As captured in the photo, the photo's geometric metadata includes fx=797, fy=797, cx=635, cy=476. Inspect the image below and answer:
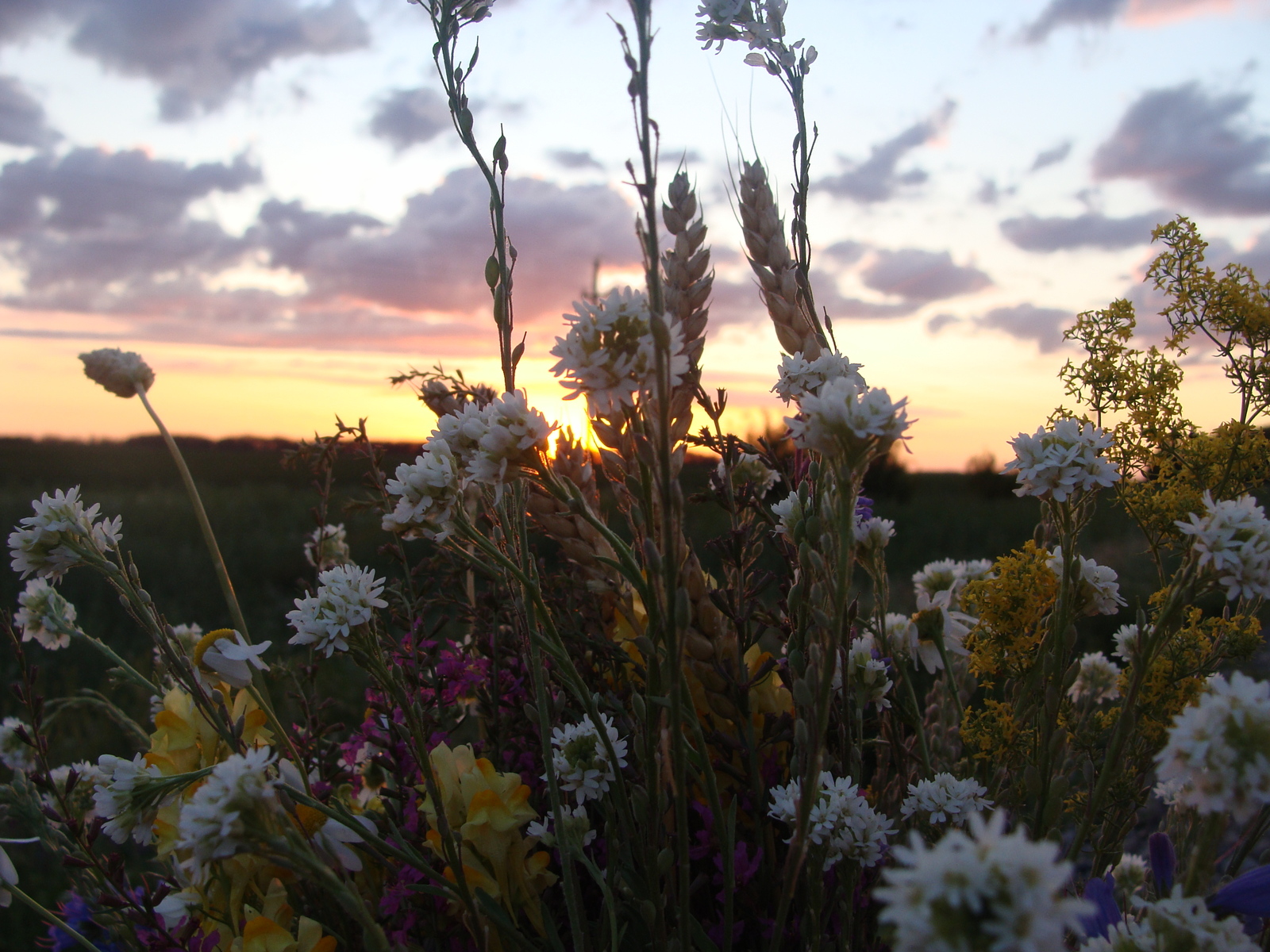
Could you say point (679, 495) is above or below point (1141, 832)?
above

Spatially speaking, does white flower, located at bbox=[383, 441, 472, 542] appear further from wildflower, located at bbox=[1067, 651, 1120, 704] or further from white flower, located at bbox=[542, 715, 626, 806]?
wildflower, located at bbox=[1067, 651, 1120, 704]

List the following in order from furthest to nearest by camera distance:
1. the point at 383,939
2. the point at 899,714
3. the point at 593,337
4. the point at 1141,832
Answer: the point at 1141,832
the point at 899,714
the point at 593,337
the point at 383,939

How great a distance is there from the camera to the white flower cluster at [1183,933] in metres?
0.39

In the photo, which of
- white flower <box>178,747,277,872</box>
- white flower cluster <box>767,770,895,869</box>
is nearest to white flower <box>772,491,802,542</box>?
white flower cluster <box>767,770,895,869</box>

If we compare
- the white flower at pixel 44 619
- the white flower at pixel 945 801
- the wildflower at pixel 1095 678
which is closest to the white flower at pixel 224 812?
the white flower at pixel 945 801

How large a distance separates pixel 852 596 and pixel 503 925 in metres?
0.38

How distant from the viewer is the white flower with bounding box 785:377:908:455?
480mm

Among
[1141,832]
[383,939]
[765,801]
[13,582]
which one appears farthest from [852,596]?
[13,582]

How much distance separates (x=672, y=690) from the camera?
45 centimetres

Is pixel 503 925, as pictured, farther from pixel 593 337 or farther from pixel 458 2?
pixel 458 2

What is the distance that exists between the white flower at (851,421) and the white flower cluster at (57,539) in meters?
0.59

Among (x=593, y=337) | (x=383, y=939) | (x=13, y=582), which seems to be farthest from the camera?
(x=13, y=582)

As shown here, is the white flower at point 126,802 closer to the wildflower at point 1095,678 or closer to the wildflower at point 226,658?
the wildflower at point 226,658

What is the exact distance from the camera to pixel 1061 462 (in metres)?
0.63
